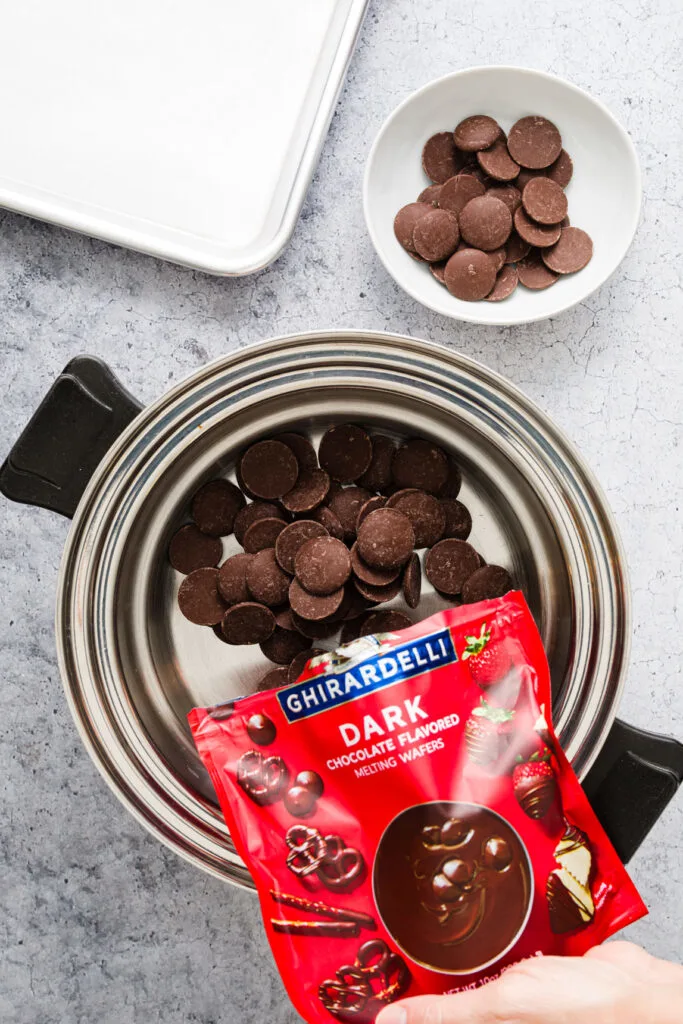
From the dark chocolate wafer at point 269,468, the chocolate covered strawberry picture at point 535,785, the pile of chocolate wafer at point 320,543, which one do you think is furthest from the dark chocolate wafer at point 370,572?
the chocolate covered strawberry picture at point 535,785

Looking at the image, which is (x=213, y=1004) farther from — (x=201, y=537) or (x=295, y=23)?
(x=295, y=23)

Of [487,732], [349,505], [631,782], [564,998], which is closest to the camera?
[564,998]

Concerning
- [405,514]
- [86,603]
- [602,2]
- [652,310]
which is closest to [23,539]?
[86,603]

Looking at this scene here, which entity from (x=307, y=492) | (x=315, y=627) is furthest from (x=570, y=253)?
(x=315, y=627)

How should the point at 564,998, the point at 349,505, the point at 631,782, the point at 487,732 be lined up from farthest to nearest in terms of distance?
the point at 349,505 < the point at 631,782 < the point at 487,732 < the point at 564,998

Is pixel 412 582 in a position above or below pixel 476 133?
below

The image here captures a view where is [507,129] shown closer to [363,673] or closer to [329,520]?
[329,520]
